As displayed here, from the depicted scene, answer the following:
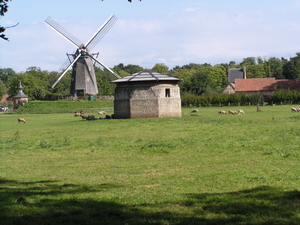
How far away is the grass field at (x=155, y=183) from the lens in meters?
6.88

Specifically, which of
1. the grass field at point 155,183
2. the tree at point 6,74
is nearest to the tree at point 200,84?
the grass field at point 155,183

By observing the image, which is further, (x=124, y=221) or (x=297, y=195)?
(x=297, y=195)

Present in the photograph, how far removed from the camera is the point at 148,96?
4197 cm

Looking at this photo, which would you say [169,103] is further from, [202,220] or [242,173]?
[202,220]

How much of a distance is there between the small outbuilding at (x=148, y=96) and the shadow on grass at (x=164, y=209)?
33168 millimetres

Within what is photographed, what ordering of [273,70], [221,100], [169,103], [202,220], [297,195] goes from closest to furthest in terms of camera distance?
[202,220], [297,195], [169,103], [221,100], [273,70]

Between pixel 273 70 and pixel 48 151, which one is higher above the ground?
pixel 273 70

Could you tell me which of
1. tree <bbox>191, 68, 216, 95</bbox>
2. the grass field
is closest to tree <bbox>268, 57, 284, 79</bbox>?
tree <bbox>191, 68, 216, 95</bbox>

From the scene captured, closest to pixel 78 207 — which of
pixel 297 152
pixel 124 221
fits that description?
pixel 124 221

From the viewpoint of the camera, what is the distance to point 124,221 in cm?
658

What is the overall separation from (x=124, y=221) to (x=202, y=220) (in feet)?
4.07

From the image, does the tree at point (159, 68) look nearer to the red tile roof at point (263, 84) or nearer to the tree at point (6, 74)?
the red tile roof at point (263, 84)

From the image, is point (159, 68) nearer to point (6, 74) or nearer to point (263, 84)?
point (263, 84)

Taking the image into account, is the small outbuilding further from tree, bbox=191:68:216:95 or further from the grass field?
tree, bbox=191:68:216:95
